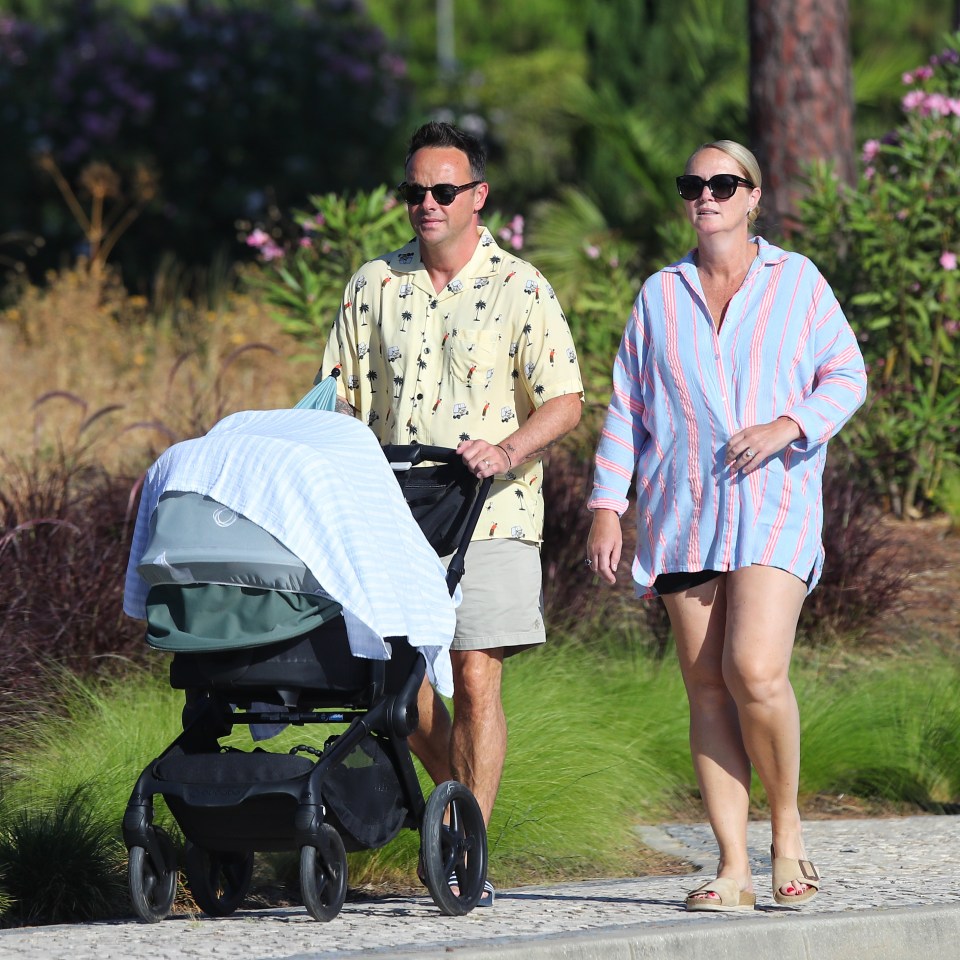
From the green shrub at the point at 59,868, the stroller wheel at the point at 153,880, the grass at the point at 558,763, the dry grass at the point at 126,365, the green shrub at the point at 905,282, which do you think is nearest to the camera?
the stroller wheel at the point at 153,880

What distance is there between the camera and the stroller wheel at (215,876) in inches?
176

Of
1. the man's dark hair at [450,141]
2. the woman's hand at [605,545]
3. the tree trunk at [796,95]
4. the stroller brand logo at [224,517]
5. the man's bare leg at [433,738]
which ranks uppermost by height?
the tree trunk at [796,95]

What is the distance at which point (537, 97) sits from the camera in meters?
27.8

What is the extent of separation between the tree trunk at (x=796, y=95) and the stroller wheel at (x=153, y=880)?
7673 mm

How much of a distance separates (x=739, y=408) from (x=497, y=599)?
35.5 inches

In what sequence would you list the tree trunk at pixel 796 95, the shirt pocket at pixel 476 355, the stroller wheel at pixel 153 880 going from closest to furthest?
the stroller wheel at pixel 153 880 → the shirt pocket at pixel 476 355 → the tree trunk at pixel 796 95

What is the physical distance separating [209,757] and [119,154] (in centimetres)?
1359

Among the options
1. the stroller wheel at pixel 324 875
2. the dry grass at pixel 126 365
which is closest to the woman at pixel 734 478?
the stroller wheel at pixel 324 875

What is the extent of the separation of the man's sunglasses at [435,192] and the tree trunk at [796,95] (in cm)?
651

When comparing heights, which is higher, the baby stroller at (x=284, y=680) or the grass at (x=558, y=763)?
the baby stroller at (x=284, y=680)

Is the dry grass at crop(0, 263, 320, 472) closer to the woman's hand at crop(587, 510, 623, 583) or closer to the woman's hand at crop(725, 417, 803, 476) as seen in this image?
the woman's hand at crop(587, 510, 623, 583)

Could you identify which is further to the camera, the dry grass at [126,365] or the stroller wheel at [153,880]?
the dry grass at [126,365]

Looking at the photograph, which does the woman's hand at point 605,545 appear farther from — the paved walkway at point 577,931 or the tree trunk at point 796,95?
the tree trunk at point 796,95

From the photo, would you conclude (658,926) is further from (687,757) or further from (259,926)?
(687,757)
